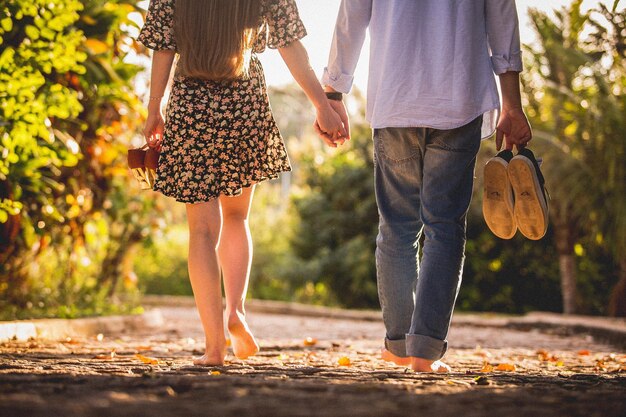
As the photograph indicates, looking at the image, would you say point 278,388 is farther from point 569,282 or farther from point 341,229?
point 341,229

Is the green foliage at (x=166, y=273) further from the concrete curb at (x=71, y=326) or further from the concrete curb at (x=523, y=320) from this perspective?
the concrete curb at (x=71, y=326)

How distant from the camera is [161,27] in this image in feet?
12.3

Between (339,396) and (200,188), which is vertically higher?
(200,188)

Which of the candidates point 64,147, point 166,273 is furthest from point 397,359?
point 166,273

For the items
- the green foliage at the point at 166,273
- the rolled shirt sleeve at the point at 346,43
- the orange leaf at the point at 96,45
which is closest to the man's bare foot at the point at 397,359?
the rolled shirt sleeve at the point at 346,43

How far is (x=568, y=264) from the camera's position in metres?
11.5

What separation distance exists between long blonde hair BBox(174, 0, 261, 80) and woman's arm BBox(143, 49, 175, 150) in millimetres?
72

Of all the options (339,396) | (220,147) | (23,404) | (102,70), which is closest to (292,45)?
(220,147)

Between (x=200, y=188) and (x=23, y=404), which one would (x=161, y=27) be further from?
(x=23, y=404)

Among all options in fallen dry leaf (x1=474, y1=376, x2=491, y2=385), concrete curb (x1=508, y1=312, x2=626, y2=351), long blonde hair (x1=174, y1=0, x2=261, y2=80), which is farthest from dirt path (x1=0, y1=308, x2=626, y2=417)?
concrete curb (x1=508, y1=312, x2=626, y2=351)

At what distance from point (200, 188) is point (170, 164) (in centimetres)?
16

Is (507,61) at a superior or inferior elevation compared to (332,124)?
superior

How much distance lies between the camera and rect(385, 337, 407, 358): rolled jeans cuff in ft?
12.4

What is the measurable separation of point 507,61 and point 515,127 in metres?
0.28
